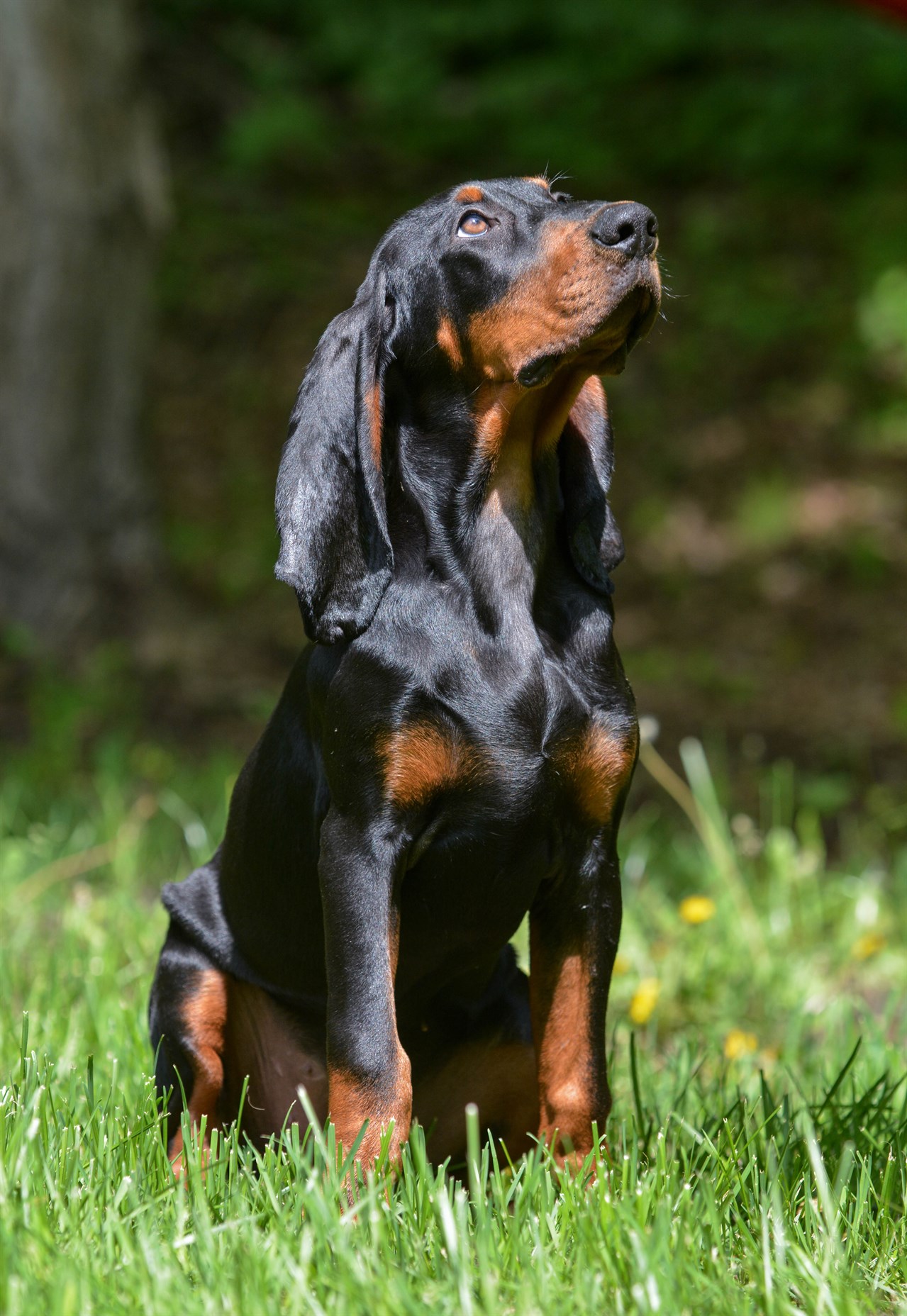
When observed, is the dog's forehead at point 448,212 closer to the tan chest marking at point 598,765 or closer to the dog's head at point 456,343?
the dog's head at point 456,343

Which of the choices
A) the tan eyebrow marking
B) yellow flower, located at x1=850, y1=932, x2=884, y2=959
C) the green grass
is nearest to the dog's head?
the tan eyebrow marking

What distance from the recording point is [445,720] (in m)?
2.58

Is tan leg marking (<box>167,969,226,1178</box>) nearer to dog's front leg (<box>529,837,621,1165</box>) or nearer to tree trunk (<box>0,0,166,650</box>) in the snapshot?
dog's front leg (<box>529,837,621,1165</box>)

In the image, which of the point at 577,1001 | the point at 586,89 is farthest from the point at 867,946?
the point at 586,89

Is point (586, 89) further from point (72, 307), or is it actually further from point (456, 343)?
point (456, 343)

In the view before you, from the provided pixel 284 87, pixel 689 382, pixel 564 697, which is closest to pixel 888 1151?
pixel 564 697

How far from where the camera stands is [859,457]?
32.9ft

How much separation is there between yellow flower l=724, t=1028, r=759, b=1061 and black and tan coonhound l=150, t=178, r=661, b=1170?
0.80 metres

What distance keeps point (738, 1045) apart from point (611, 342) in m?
1.96

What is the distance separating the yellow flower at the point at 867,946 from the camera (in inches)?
171

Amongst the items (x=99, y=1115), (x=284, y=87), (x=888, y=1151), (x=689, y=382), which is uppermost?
Answer: (x=284, y=87)

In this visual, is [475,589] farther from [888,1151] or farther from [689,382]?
[689,382]

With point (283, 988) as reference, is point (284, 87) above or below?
above

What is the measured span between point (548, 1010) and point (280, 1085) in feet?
2.21
